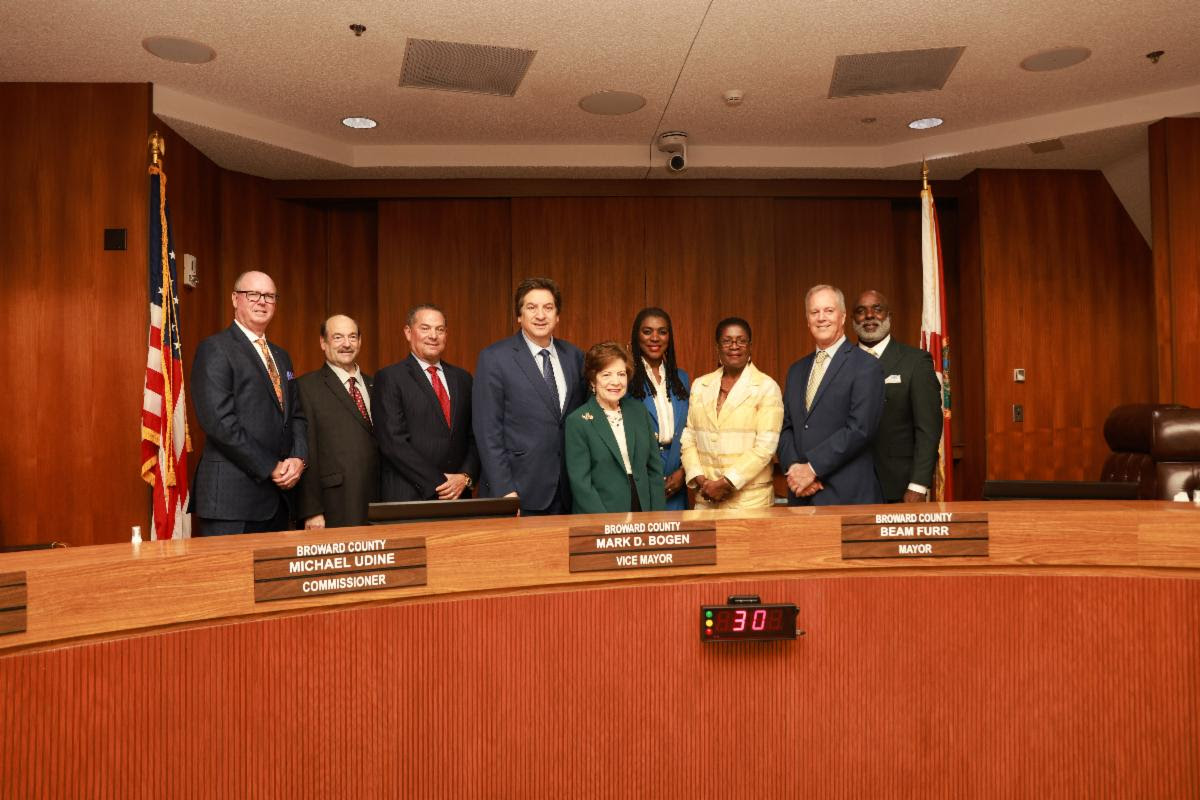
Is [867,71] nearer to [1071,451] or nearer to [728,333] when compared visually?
[728,333]

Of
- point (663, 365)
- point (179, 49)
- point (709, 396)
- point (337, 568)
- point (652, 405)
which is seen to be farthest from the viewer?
point (179, 49)

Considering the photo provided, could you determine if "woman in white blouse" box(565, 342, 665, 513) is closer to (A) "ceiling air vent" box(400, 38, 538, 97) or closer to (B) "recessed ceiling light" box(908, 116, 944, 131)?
(A) "ceiling air vent" box(400, 38, 538, 97)

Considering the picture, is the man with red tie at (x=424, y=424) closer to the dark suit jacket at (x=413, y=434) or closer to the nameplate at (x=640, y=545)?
the dark suit jacket at (x=413, y=434)

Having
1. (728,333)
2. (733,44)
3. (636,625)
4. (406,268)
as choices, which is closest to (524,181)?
(406,268)

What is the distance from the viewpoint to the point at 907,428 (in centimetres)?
339

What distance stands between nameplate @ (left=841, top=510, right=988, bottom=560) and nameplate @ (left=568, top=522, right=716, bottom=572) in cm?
28

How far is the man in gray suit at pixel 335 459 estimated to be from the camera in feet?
10.4

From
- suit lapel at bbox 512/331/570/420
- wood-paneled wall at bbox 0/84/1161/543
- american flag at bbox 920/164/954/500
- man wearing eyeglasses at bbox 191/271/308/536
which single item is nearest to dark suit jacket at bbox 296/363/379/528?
man wearing eyeglasses at bbox 191/271/308/536

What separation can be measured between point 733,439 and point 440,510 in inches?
59.6

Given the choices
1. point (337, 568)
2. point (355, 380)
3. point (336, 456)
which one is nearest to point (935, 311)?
point (355, 380)

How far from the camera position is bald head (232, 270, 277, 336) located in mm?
3010

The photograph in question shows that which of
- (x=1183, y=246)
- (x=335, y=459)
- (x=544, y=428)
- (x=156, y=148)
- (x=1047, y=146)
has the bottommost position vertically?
(x=335, y=459)

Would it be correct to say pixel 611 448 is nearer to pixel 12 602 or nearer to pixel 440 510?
pixel 440 510

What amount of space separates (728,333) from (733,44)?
5.04 ft
